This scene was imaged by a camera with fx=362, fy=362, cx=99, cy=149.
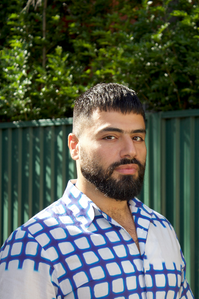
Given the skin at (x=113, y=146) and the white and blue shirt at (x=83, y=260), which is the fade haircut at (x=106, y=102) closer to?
the skin at (x=113, y=146)

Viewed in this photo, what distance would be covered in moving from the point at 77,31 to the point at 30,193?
2.24 metres

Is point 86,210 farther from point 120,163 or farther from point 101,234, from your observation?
point 120,163

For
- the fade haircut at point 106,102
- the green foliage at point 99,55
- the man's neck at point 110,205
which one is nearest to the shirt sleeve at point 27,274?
the man's neck at point 110,205

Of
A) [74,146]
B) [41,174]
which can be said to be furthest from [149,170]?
[74,146]

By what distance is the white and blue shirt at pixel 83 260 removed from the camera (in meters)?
1.44

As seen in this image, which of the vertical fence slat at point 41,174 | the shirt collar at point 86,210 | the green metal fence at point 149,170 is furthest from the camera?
the vertical fence slat at point 41,174

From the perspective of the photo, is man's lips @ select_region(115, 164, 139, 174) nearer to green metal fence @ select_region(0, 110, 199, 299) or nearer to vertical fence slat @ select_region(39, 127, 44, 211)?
green metal fence @ select_region(0, 110, 199, 299)

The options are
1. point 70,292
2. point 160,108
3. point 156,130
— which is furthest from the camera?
point 160,108

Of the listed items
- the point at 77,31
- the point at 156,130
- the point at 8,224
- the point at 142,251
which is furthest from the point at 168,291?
the point at 77,31

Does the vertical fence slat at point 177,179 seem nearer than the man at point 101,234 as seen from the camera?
No

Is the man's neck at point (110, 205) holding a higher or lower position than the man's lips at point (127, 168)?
lower

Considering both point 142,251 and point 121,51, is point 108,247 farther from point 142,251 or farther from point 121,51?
point 121,51

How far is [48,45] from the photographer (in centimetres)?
504

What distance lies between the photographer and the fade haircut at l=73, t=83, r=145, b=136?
1738mm
